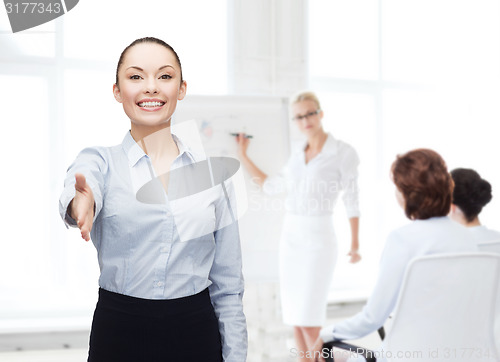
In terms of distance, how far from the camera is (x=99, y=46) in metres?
3.07

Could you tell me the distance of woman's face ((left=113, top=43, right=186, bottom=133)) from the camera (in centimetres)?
126

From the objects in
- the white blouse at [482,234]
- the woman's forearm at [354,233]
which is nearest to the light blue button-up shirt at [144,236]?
the white blouse at [482,234]

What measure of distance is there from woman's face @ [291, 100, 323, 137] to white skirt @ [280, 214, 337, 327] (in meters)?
0.55

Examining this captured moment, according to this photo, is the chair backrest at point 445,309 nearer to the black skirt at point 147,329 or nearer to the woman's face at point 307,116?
the black skirt at point 147,329

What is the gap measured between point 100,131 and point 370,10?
2047mm

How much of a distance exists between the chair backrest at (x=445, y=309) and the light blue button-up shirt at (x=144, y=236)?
62 cm

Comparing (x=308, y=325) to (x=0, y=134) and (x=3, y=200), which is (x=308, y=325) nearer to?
(x=3, y=200)

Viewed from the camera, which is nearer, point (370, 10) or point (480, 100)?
point (370, 10)

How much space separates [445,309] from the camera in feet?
5.33

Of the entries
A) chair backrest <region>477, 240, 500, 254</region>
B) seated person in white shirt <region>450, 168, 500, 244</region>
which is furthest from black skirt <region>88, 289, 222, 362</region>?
seated person in white shirt <region>450, 168, 500, 244</region>

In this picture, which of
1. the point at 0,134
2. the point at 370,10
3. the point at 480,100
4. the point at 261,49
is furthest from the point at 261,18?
the point at 480,100

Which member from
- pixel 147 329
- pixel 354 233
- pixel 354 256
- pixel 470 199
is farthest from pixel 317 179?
pixel 147 329

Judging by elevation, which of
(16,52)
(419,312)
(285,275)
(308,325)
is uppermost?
(16,52)

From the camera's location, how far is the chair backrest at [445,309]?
1.60 meters
